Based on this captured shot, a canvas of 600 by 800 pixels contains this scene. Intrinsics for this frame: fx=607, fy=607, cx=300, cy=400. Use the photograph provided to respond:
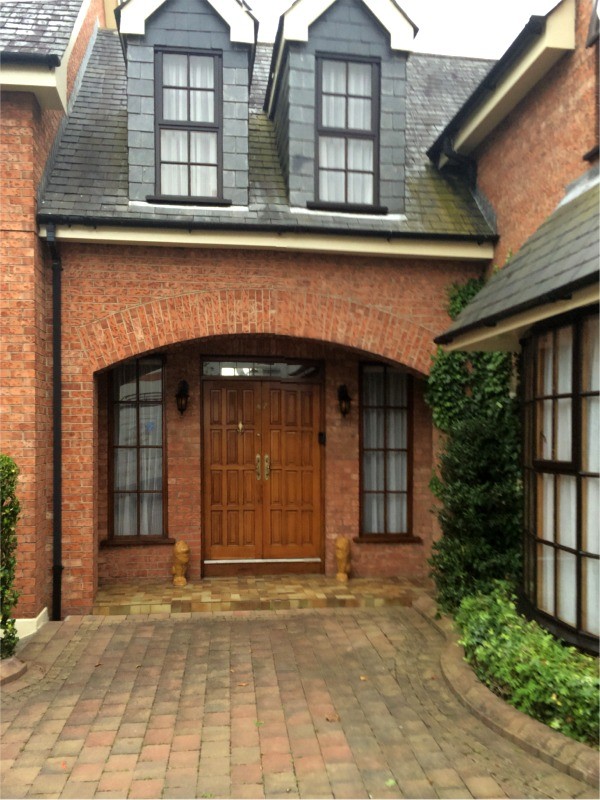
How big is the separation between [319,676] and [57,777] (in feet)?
7.11

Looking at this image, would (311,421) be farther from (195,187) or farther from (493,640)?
(493,640)

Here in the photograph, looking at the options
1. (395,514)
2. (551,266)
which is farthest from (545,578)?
(395,514)

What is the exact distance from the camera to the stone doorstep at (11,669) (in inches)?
193

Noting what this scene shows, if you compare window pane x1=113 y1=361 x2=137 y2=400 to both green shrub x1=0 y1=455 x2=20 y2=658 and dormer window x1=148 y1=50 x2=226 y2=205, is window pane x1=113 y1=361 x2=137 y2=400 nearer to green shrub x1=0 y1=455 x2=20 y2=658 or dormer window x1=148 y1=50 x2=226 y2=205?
dormer window x1=148 y1=50 x2=226 y2=205

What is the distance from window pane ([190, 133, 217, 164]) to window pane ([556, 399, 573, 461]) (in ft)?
15.2

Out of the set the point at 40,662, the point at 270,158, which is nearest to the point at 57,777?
the point at 40,662

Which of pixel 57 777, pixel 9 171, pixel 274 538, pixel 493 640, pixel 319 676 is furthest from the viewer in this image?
pixel 274 538

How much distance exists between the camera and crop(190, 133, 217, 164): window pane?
6.89 m

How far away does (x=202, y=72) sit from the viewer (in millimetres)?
6949

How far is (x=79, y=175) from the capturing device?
6.74 m

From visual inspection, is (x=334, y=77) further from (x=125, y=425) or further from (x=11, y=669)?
(x=11, y=669)

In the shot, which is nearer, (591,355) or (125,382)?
(591,355)

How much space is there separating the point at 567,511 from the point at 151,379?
17.1 feet

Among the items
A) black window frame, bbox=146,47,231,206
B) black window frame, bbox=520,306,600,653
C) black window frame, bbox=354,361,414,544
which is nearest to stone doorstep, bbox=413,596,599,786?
black window frame, bbox=520,306,600,653
